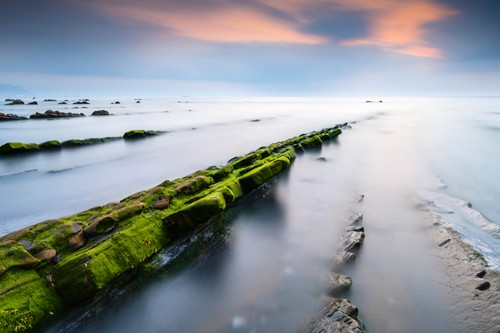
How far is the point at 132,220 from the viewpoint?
6410 mm

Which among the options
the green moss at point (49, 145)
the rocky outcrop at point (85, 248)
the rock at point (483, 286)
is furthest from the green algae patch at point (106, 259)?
the green moss at point (49, 145)

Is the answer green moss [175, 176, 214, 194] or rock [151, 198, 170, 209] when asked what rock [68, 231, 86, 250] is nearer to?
rock [151, 198, 170, 209]

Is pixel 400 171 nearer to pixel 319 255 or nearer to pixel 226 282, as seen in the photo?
pixel 319 255

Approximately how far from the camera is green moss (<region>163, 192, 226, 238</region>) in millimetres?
6801

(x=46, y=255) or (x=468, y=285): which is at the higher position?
(x=46, y=255)

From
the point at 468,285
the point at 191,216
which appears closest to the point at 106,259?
the point at 191,216

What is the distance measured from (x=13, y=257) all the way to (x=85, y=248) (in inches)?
43.0

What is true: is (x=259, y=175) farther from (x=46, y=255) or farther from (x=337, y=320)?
(x=46, y=255)

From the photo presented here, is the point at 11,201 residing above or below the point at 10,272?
below

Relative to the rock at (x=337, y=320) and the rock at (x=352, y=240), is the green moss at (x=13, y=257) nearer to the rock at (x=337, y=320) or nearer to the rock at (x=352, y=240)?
the rock at (x=337, y=320)

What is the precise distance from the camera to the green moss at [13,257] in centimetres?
455

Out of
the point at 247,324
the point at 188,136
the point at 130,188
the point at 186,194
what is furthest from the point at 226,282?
the point at 188,136

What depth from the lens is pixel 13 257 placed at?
4.70 meters

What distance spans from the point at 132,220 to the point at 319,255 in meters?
4.30
